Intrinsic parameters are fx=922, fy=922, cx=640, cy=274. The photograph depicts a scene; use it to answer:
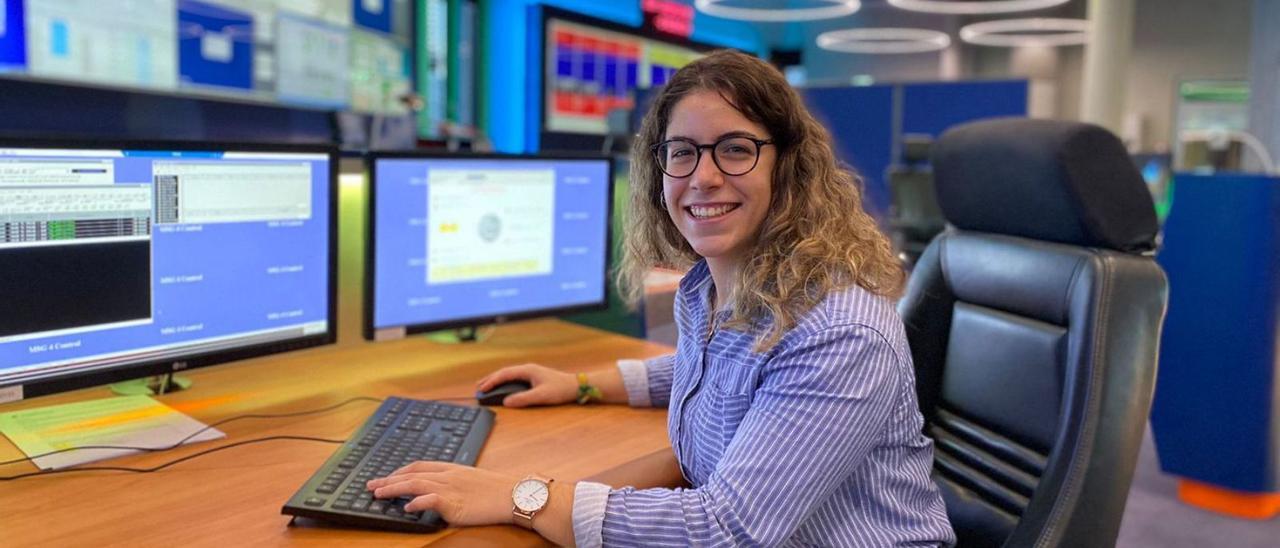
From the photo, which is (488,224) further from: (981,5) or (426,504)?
(981,5)

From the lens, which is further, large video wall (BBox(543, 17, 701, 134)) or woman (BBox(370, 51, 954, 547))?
large video wall (BBox(543, 17, 701, 134))

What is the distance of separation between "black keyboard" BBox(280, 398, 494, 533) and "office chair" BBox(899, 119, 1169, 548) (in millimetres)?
705

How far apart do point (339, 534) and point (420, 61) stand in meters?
5.46

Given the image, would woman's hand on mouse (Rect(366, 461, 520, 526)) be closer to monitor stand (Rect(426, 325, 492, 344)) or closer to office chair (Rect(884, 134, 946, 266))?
monitor stand (Rect(426, 325, 492, 344))

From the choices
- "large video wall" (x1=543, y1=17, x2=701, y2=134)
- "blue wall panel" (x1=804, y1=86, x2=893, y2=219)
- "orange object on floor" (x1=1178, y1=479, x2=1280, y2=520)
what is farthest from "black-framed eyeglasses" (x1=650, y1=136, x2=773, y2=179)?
"large video wall" (x1=543, y1=17, x2=701, y2=134)

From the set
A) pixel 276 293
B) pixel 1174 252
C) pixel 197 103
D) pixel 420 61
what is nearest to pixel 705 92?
pixel 276 293

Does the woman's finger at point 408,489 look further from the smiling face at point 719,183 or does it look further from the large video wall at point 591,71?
the large video wall at point 591,71

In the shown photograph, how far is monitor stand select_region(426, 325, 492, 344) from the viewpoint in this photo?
194cm

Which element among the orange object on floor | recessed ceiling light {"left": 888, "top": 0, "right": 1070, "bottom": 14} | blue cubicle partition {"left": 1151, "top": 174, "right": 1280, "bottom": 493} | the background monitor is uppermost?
recessed ceiling light {"left": 888, "top": 0, "right": 1070, "bottom": 14}

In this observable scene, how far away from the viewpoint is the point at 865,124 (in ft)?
20.9

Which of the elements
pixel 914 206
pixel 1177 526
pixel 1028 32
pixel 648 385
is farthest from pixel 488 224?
pixel 1028 32

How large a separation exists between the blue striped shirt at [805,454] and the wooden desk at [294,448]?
148 millimetres

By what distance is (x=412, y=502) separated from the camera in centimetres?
101

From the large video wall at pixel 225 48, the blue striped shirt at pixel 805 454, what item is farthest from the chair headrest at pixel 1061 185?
the large video wall at pixel 225 48
